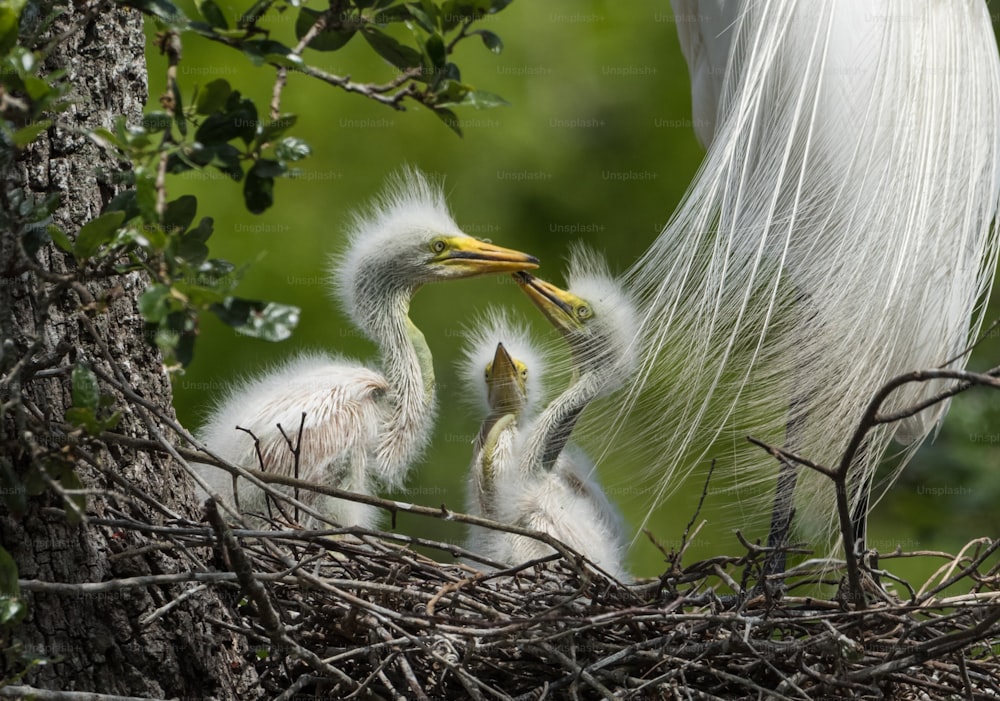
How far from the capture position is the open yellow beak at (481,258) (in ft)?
6.36

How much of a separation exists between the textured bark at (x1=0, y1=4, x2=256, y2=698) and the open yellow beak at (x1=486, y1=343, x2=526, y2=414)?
2.57 feet

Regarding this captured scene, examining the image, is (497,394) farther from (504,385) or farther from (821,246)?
(821,246)

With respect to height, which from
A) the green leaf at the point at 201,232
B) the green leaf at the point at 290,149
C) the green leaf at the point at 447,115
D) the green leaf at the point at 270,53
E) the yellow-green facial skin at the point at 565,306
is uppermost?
the yellow-green facial skin at the point at 565,306

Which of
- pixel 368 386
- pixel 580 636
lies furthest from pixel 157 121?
pixel 368 386

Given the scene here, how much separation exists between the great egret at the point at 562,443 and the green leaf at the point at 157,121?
950 millimetres

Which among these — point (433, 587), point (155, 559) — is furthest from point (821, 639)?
point (155, 559)

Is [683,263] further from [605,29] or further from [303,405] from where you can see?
[605,29]

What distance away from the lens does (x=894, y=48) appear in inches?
62.1

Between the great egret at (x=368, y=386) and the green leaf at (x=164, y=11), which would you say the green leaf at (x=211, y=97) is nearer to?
the green leaf at (x=164, y=11)

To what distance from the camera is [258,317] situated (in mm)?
814

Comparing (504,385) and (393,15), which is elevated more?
(504,385)

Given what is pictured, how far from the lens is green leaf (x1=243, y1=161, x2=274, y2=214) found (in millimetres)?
920

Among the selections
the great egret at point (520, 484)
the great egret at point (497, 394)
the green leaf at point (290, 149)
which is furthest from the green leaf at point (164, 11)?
the great egret at point (497, 394)

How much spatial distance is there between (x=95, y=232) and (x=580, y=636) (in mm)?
685
